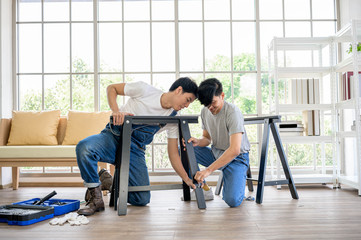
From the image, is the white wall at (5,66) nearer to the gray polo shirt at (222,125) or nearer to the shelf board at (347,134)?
the gray polo shirt at (222,125)

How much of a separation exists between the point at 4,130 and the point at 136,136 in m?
2.17

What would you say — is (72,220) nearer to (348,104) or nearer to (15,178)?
(15,178)

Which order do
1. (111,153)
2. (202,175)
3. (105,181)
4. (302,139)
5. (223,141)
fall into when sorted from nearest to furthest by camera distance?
(202,175)
(111,153)
(223,141)
(105,181)
(302,139)

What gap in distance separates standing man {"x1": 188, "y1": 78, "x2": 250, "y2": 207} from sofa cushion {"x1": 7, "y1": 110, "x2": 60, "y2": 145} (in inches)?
76.3

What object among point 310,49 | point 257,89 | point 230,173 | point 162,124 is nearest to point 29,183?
point 162,124

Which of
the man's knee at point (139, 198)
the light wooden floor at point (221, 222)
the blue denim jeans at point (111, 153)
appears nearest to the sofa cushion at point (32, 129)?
the light wooden floor at point (221, 222)

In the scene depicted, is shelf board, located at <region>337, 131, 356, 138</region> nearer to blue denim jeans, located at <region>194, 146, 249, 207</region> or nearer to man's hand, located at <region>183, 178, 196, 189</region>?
blue denim jeans, located at <region>194, 146, 249, 207</region>

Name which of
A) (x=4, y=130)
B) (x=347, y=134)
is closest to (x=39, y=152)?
(x=4, y=130)

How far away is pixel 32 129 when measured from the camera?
4086 mm

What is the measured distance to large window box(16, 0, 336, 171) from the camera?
4.52 metres

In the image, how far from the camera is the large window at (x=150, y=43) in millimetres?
4520

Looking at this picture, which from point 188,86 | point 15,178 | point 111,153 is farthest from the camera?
point 15,178

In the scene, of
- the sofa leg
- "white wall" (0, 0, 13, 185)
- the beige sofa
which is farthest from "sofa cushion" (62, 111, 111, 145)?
"white wall" (0, 0, 13, 185)

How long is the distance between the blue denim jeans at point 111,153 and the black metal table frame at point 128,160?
0.09m
